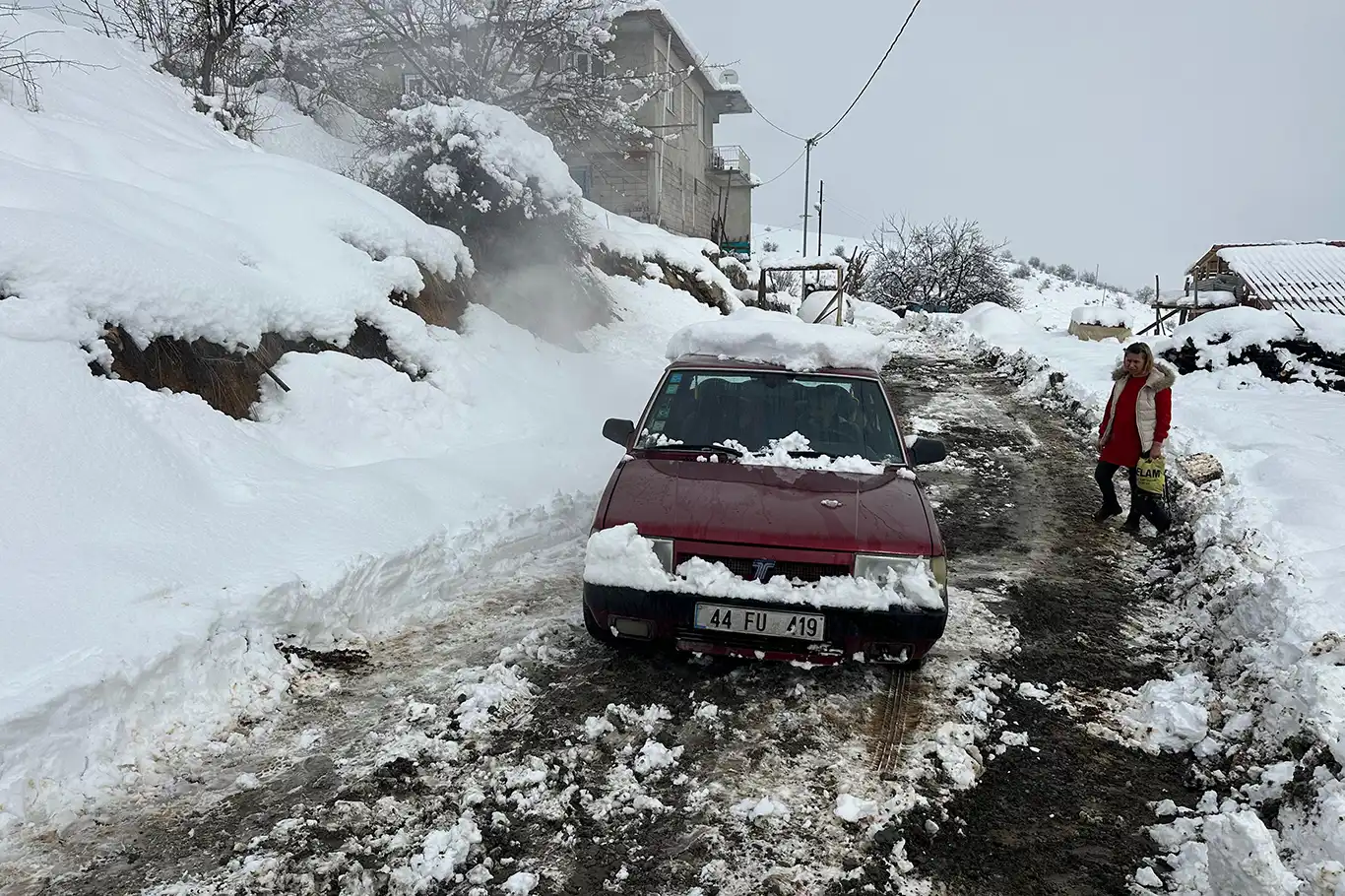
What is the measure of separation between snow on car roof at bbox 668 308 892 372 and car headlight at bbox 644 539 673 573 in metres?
1.74

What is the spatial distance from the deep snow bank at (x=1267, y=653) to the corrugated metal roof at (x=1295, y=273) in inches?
655

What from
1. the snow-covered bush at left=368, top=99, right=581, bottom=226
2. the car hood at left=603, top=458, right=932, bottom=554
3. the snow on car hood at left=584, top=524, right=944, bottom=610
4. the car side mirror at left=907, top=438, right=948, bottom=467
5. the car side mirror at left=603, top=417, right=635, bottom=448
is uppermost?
the snow-covered bush at left=368, top=99, right=581, bottom=226

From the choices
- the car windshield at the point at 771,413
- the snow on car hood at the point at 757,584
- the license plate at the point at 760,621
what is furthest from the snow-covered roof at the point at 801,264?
the license plate at the point at 760,621

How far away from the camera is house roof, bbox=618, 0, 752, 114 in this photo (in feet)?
80.1

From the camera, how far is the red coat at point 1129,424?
19.0ft

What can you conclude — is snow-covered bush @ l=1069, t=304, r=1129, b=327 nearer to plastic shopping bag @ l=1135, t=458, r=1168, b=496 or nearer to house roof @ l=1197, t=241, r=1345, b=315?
house roof @ l=1197, t=241, r=1345, b=315

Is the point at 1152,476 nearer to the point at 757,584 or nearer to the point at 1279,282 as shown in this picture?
the point at 757,584

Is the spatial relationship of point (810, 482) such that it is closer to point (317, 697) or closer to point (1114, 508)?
point (317, 697)

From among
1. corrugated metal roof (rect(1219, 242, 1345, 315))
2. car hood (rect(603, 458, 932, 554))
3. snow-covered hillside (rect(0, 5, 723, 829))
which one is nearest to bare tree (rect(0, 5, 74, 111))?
snow-covered hillside (rect(0, 5, 723, 829))

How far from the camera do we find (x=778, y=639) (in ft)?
11.0

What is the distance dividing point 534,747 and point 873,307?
98.2ft

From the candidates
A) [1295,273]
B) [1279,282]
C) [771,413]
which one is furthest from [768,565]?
[1295,273]

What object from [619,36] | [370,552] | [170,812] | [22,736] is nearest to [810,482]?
[370,552]

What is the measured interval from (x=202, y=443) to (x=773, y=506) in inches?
149
